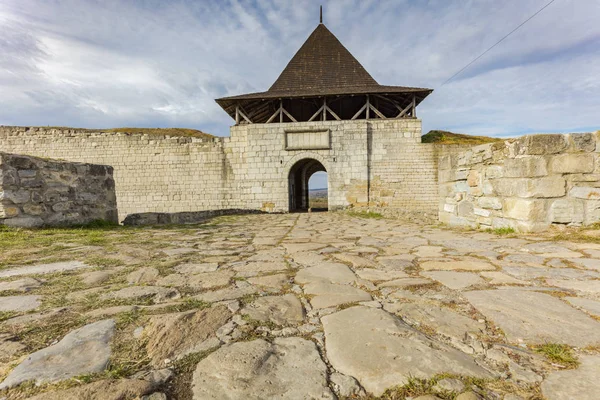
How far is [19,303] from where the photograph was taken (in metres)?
1.66

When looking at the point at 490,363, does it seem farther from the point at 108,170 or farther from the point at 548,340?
the point at 108,170

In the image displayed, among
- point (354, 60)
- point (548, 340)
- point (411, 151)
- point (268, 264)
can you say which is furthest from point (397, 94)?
point (548, 340)

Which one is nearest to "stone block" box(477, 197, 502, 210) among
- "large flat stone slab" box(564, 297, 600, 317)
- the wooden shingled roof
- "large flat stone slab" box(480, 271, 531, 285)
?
"large flat stone slab" box(480, 271, 531, 285)

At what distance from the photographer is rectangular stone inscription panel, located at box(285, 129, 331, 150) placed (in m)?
11.9

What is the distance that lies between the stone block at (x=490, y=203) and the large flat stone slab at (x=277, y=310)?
3.94 meters

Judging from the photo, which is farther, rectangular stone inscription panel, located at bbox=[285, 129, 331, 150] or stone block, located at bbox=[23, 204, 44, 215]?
rectangular stone inscription panel, located at bbox=[285, 129, 331, 150]

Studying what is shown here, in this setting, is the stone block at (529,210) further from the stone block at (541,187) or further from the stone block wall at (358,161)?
the stone block wall at (358,161)

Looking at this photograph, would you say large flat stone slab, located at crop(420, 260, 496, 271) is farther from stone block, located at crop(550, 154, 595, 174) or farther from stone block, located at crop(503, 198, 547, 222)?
stone block, located at crop(550, 154, 595, 174)

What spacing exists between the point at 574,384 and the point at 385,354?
604 millimetres

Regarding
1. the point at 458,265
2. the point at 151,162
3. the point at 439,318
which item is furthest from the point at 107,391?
the point at 151,162

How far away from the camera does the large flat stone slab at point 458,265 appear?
235 cm

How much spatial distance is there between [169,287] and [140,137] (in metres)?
13.2

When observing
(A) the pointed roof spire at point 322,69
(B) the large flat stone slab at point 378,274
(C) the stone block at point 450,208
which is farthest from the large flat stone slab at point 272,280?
(A) the pointed roof spire at point 322,69

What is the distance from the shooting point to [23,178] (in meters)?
4.52
